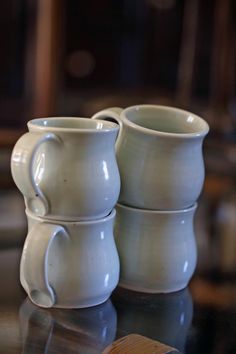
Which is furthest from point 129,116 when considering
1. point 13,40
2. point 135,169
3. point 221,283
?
point 13,40

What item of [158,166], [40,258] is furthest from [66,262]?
[158,166]

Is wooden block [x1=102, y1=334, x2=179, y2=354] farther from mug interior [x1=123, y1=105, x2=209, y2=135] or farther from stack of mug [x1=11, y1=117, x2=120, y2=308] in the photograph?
mug interior [x1=123, y1=105, x2=209, y2=135]

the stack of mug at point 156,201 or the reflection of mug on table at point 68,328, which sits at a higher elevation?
the stack of mug at point 156,201

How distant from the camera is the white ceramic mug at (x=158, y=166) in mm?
591

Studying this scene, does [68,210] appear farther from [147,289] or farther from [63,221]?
[147,289]

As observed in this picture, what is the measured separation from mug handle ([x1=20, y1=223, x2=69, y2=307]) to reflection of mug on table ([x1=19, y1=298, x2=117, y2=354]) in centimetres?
2

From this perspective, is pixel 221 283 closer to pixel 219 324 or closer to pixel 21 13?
pixel 219 324

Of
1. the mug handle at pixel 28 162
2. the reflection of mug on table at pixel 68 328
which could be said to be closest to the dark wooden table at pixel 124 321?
the reflection of mug on table at pixel 68 328

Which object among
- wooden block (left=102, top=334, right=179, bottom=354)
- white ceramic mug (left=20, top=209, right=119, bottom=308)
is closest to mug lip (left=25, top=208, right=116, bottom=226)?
white ceramic mug (left=20, top=209, right=119, bottom=308)

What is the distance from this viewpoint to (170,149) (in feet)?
1.94

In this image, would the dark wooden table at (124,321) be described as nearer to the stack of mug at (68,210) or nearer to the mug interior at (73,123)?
the stack of mug at (68,210)

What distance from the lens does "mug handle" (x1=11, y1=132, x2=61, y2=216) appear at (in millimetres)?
513

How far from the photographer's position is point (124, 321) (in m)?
0.56

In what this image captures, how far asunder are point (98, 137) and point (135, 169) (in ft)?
0.25
